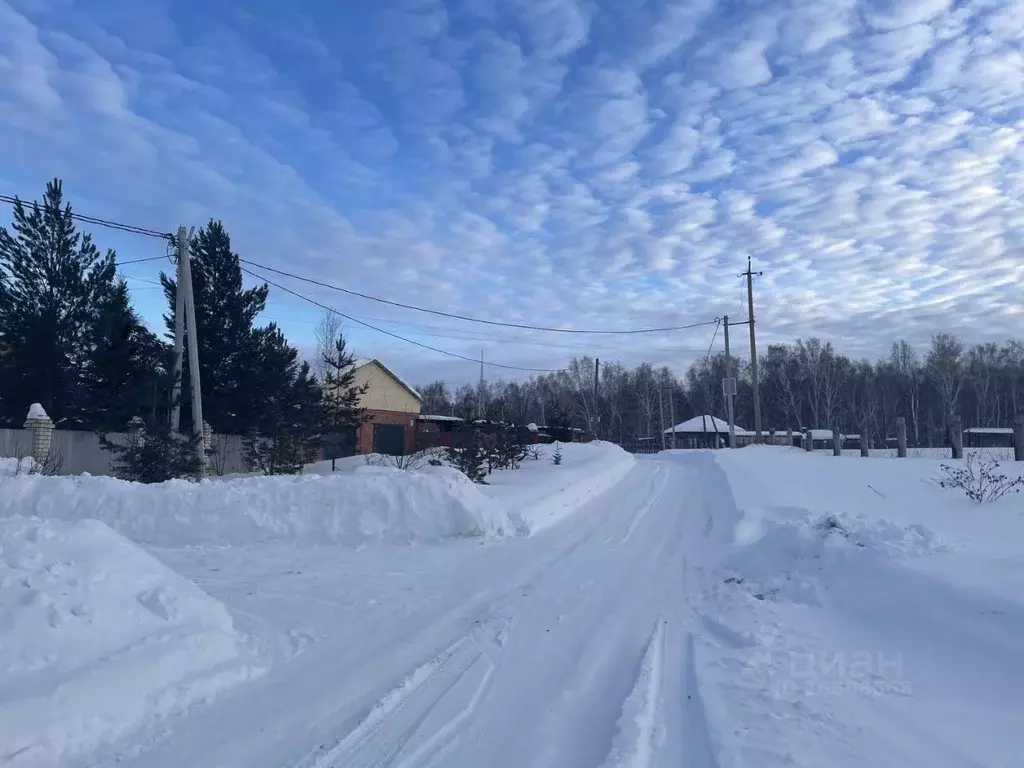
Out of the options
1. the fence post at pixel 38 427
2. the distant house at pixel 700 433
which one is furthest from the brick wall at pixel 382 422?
the distant house at pixel 700 433

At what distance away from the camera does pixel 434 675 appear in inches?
215

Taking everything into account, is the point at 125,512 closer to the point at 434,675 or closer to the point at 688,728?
the point at 434,675

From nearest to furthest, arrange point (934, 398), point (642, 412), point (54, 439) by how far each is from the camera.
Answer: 1. point (54, 439)
2. point (934, 398)
3. point (642, 412)

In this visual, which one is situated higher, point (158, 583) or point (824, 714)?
point (158, 583)

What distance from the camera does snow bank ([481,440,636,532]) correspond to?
14546 mm

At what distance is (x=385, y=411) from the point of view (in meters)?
44.6

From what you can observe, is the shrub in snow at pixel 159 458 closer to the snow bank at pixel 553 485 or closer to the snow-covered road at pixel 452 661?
the snow bank at pixel 553 485

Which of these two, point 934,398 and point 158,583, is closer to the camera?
point 158,583

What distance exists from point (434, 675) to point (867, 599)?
4.44 m

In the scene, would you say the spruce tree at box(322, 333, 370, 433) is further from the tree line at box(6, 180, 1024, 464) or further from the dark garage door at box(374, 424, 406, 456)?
the dark garage door at box(374, 424, 406, 456)

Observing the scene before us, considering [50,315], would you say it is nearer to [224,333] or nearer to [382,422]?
[224,333]

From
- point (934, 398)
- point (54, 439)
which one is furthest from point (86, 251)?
point (934, 398)

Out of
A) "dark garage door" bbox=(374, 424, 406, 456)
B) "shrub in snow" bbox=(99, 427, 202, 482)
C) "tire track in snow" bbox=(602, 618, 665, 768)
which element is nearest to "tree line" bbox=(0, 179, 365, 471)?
"shrub in snow" bbox=(99, 427, 202, 482)

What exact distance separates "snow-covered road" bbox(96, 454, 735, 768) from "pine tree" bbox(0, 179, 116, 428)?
21.4m
